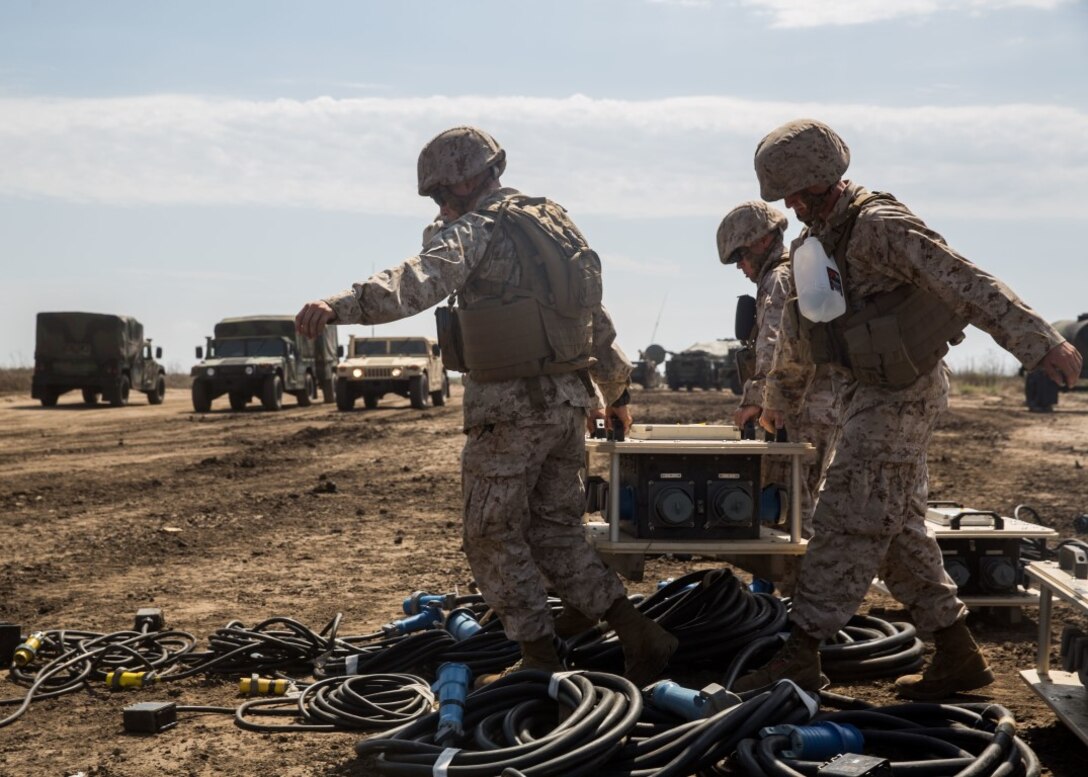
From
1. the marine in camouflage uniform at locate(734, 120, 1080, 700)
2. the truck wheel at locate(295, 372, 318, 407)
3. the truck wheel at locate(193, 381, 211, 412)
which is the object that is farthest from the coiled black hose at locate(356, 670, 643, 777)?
the truck wheel at locate(295, 372, 318, 407)

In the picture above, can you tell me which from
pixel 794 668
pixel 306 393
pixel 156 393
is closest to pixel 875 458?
pixel 794 668

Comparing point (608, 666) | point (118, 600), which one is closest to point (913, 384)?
point (608, 666)

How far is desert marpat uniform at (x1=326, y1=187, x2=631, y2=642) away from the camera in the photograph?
450 cm

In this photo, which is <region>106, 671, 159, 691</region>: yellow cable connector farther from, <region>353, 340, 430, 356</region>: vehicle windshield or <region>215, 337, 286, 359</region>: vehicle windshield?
<region>215, 337, 286, 359</region>: vehicle windshield

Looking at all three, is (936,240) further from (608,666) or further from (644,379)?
(644,379)

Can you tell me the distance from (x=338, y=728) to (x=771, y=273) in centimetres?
313

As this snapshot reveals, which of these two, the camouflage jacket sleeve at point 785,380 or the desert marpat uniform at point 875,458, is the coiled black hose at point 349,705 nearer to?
the desert marpat uniform at point 875,458

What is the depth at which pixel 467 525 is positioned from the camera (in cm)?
457

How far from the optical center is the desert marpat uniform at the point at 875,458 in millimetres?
4191

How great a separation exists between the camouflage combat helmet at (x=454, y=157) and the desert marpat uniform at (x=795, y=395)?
1.60 meters

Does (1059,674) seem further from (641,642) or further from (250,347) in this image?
(250,347)

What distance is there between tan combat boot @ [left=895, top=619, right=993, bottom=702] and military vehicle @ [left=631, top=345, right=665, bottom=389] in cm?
3847

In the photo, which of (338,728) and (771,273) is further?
(771,273)

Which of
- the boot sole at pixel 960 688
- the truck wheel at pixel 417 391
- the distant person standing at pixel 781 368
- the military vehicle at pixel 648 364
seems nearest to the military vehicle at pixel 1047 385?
the truck wheel at pixel 417 391
